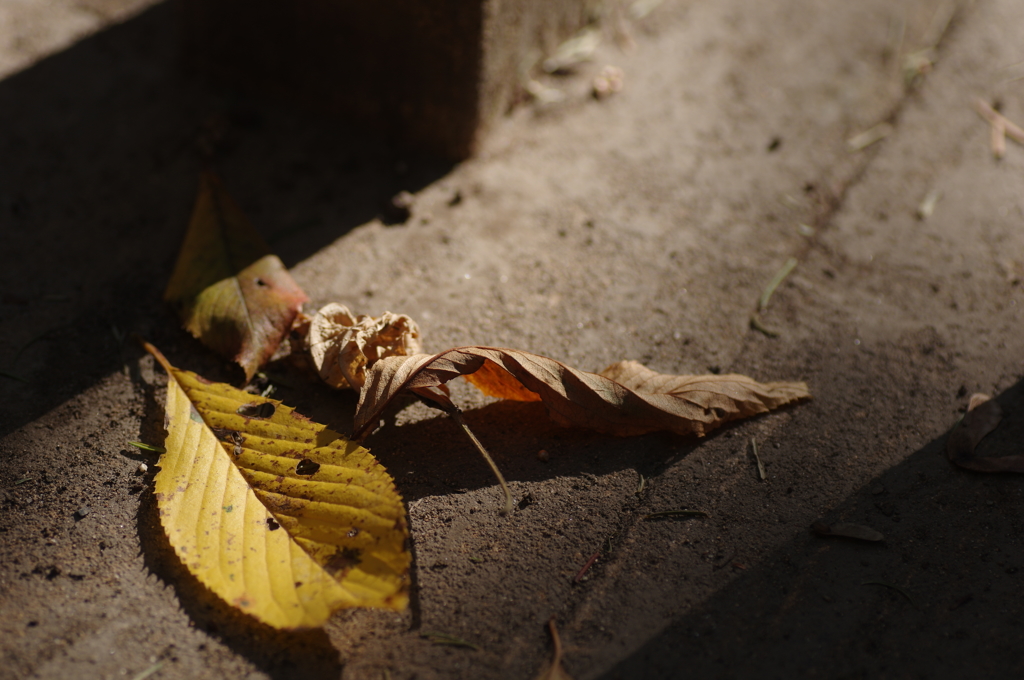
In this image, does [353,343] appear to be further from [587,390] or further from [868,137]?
[868,137]

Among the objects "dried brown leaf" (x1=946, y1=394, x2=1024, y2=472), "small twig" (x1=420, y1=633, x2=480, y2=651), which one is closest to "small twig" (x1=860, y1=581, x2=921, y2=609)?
"dried brown leaf" (x1=946, y1=394, x2=1024, y2=472)

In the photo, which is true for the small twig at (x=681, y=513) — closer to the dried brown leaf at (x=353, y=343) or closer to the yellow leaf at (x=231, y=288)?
the dried brown leaf at (x=353, y=343)

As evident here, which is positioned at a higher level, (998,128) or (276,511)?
(998,128)

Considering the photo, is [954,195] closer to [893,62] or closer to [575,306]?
[893,62]

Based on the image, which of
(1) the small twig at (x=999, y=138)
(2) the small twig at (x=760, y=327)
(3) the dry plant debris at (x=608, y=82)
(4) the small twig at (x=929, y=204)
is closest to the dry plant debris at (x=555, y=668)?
(2) the small twig at (x=760, y=327)

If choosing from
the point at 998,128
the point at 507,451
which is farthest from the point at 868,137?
the point at 507,451

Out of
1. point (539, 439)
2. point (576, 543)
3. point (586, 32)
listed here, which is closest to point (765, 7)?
point (586, 32)
